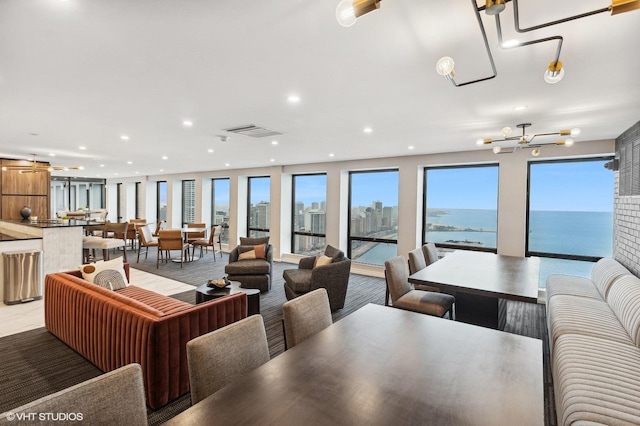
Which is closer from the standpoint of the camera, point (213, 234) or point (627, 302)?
point (627, 302)

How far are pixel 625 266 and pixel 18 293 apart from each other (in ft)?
26.4

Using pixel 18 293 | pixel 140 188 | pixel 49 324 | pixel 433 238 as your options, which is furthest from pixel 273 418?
pixel 140 188

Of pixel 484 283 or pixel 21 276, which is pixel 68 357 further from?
pixel 484 283

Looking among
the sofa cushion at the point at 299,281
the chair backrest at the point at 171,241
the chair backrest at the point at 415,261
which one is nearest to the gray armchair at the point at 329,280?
the sofa cushion at the point at 299,281

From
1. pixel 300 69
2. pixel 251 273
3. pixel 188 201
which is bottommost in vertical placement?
pixel 251 273

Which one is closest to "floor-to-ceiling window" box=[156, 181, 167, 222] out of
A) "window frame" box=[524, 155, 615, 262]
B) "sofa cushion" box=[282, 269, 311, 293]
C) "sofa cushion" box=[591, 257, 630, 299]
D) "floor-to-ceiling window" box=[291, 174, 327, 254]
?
"floor-to-ceiling window" box=[291, 174, 327, 254]

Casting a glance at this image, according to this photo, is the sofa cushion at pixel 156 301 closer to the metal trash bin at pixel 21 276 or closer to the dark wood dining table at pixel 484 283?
the metal trash bin at pixel 21 276

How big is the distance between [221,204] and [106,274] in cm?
657

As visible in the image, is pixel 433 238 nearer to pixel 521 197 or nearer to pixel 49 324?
pixel 521 197

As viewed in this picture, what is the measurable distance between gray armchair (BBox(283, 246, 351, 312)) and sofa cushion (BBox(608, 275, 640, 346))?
9.26ft

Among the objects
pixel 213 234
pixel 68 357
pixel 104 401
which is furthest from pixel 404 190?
pixel 104 401

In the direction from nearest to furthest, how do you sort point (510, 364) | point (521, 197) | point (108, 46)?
1. point (510, 364)
2. point (108, 46)
3. point (521, 197)

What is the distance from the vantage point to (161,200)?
11.8 metres

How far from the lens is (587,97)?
275 cm
